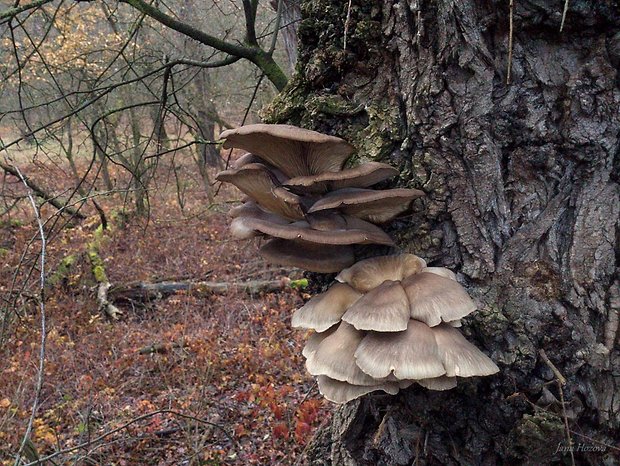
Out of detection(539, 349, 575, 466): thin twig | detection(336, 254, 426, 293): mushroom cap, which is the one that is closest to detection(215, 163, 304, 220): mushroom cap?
detection(336, 254, 426, 293): mushroom cap

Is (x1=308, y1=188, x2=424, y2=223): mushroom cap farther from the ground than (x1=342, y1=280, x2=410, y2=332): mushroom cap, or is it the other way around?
(x1=308, y1=188, x2=424, y2=223): mushroom cap

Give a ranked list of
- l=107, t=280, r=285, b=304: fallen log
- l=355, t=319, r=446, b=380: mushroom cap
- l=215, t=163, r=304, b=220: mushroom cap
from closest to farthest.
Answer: l=355, t=319, r=446, b=380: mushroom cap, l=215, t=163, r=304, b=220: mushroom cap, l=107, t=280, r=285, b=304: fallen log

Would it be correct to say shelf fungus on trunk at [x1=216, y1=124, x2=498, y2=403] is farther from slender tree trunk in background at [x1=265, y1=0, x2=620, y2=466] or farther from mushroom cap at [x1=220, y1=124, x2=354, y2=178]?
slender tree trunk in background at [x1=265, y1=0, x2=620, y2=466]

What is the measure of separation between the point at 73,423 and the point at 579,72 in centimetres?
611

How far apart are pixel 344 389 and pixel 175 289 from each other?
7725 millimetres

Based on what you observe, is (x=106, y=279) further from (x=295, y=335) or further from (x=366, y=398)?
(x=366, y=398)

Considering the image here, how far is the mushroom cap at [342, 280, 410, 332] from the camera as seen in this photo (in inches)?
56.8

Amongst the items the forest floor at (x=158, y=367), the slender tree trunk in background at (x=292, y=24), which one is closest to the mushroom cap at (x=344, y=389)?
the forest floor at (x=158, y=367)

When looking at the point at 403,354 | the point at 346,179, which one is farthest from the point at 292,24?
the point at 403,354

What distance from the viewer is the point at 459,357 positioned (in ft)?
4.66

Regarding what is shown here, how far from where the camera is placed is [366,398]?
1981mm

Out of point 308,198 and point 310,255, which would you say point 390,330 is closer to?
point 310,255

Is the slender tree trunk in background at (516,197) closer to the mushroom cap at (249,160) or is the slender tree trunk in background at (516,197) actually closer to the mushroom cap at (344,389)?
the mushroom cap at (344,389)

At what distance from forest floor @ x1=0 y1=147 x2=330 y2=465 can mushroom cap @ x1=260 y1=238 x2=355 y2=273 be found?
1785 millimetres
